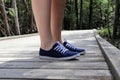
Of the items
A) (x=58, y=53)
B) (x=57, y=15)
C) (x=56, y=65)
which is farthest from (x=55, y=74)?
(x=57, y=15)

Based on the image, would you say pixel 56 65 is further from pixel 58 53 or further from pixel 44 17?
pixel 44 17

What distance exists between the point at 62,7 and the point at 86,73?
2.95ft

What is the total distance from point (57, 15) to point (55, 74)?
2.86 feet

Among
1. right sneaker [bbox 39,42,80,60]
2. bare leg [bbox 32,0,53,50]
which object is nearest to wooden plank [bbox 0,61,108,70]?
right sneaker [bbox 39,42,80,60]

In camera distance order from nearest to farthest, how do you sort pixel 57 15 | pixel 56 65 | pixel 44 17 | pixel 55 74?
pixel 55 74 < pixel 56 65 < pixel 44 17 < pixel 57 15

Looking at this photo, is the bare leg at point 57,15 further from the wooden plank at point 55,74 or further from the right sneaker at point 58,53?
the wooden plank at point 55,74

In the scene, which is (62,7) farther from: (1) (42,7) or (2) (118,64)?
(2) (118,64)

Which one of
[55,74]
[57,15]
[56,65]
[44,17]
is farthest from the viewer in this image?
[57,15]

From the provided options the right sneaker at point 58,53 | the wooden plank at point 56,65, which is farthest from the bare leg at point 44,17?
the wooden plank at point 56,65

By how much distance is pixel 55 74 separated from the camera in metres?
1.82

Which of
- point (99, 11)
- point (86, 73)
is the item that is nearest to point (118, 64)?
point (86, 73)

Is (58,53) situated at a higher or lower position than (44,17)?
lower

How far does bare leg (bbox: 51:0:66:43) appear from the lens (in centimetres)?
255

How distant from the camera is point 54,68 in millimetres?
2027
